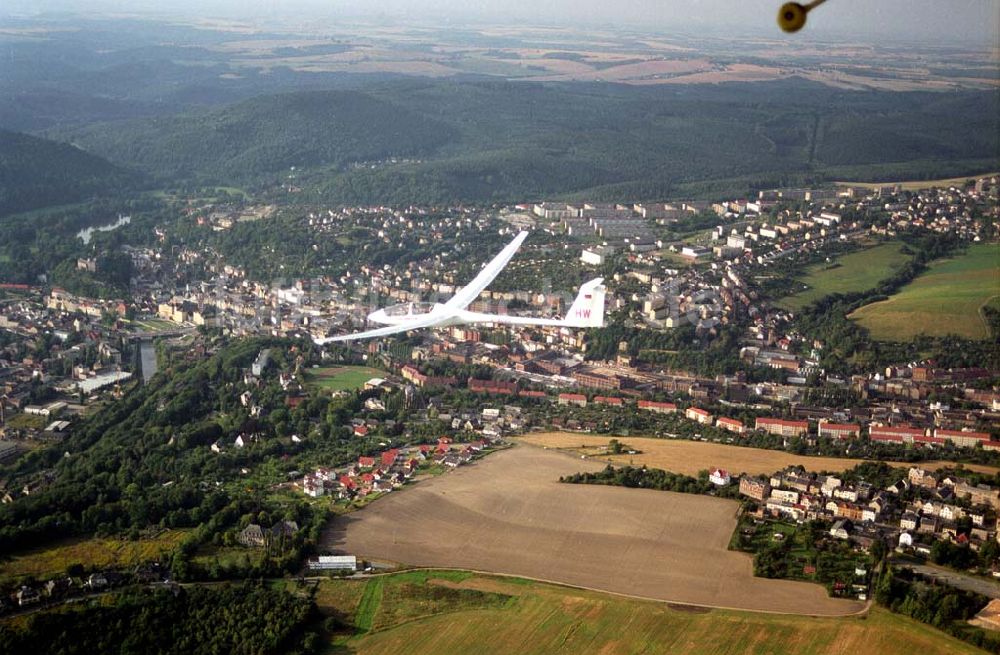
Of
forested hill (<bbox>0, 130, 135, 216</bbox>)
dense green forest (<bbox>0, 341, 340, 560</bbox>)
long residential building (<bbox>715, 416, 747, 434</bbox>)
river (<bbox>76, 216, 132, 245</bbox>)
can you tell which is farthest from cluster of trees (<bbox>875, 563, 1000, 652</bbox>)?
forested hill (<bbox>0, 130, 135, 216</bbox>)

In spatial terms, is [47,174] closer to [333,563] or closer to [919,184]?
[919,184]

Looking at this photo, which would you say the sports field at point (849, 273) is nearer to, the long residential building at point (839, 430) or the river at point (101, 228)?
the long residential building at point (839, 430)

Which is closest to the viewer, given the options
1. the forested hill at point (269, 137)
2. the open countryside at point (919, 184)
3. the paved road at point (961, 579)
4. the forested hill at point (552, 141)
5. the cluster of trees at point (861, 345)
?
the paved road at point (961, 579)

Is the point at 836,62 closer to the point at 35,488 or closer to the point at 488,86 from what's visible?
the point at 488,86

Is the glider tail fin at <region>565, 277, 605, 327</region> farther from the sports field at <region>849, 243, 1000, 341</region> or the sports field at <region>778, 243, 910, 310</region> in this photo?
the sports field at <region>778, 243, 910, 310</region>

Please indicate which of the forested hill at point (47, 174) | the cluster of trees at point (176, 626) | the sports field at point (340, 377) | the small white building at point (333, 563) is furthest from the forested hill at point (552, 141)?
the cluster of trees at point (176, 626)

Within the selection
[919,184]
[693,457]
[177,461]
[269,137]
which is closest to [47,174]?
[269,137]
